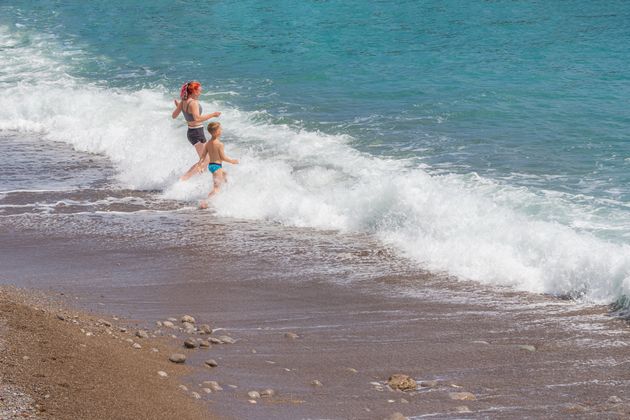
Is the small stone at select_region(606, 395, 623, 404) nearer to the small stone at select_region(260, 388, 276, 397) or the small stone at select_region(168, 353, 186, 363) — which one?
the small stone at select_region(260, 388, 276, 397)

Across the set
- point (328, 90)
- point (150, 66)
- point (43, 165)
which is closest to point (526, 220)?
point (43, 165)

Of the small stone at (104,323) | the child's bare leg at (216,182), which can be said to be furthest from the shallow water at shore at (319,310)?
the child's bare leg at (216,182)

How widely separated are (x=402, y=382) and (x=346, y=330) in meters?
1.37

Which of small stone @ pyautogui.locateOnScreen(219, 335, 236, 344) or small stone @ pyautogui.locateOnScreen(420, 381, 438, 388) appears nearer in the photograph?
small stone @ pyautogui.locateOnScreen(420, 381, 438, 388)

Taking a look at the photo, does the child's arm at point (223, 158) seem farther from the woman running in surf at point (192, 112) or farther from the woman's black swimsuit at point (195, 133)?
the woman's black swimsuit at point (195, 133)

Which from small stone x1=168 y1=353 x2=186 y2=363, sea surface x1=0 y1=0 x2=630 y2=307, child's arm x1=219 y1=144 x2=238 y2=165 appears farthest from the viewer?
child's arm x1=219 y1=144 x2=238 y2=165

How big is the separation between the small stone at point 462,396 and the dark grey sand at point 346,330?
5 cm

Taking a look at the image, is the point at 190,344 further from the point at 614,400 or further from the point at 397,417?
the point at 614,400

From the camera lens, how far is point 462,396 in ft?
23.9

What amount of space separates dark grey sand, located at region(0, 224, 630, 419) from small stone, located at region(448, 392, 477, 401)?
0.17 ft

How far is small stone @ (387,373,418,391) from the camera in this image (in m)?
7.47

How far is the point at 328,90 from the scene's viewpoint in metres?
21.4

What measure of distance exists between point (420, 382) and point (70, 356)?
2819 mm

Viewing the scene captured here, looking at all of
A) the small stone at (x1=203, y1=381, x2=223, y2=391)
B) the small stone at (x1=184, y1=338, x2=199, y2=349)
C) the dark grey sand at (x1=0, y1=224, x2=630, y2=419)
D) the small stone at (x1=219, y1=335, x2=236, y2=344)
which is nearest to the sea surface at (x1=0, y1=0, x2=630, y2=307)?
the dark grey sand at (x1=0, y1=224, x2=630, y2=419)
